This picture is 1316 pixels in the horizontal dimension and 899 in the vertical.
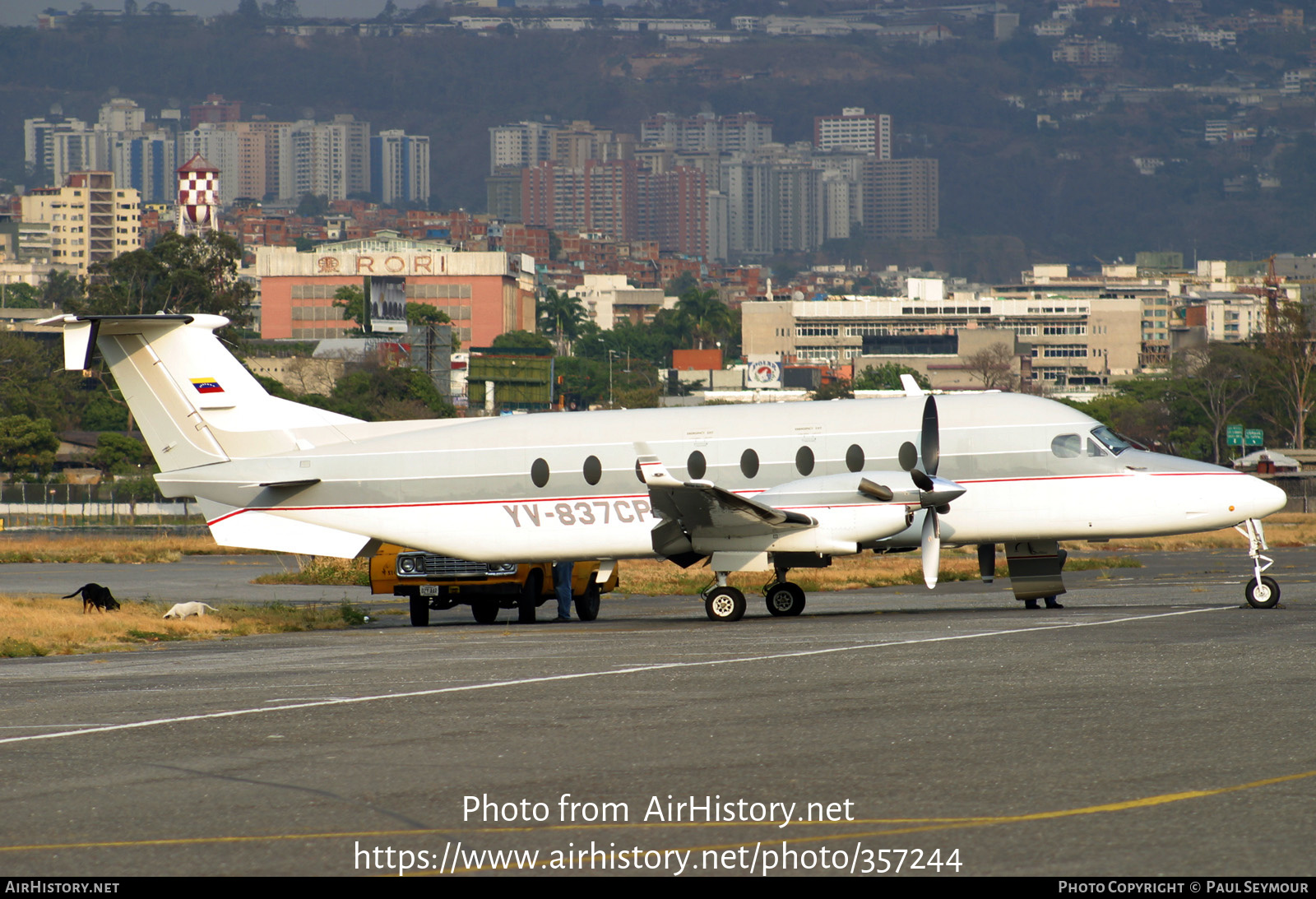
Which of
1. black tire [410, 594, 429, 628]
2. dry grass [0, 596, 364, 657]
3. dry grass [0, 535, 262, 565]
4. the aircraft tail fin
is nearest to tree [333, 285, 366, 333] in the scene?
dry grass [0, 535, 262, 565]

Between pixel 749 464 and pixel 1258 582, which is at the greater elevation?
pixel 749 464

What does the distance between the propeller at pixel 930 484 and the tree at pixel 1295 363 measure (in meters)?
103

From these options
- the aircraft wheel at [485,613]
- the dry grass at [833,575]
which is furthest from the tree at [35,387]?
the aircraft wheel at [485,613]

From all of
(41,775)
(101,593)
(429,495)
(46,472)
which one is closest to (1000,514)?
(429,495)

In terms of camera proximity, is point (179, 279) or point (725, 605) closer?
point (725, 605)

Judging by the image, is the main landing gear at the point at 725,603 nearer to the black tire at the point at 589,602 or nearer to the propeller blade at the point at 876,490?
the propeller blade at the point at 876,490

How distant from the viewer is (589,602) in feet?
89.1

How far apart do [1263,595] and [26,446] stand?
267ft

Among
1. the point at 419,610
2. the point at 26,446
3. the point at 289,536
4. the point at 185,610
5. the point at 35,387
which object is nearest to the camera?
the point at 185,610

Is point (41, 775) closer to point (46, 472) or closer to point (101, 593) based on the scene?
point (101, 593)

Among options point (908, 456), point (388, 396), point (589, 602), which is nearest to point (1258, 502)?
point (908, 456)

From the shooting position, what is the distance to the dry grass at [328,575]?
38.8 meters

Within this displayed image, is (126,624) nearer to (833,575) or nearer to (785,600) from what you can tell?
(785,600)

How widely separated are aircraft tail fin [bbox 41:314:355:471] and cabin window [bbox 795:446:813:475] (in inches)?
304
